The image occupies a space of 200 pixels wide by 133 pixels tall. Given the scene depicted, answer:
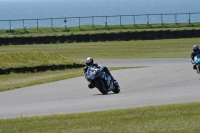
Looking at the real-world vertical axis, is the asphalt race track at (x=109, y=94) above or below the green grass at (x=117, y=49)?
below

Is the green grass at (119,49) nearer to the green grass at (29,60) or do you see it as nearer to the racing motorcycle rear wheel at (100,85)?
the green grass at (29,60)

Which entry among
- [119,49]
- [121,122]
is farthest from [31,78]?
[119,49]

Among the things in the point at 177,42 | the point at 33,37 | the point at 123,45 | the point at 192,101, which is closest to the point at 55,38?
the point at 33,37

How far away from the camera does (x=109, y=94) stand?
20.4m

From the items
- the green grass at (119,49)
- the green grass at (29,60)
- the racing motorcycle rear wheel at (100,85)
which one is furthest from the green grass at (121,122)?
the green grass at (119,49)

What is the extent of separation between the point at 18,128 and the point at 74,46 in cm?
3698

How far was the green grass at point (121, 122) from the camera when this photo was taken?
12.1 m

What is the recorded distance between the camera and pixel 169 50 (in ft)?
142

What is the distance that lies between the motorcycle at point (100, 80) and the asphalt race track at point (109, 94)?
0.24 meters

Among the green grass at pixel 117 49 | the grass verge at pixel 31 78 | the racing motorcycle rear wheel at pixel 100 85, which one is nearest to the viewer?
the racing motorcycle rear wheel at pixel 100 85

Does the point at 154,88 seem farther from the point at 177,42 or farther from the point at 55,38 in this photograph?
the point at 55,38

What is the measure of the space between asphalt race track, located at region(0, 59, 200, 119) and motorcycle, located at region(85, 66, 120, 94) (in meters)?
0.24

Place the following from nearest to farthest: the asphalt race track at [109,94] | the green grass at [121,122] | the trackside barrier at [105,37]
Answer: the green grass at [121,122] → the asphalt race track at [109,94] → the trackside barrier at [105,37]

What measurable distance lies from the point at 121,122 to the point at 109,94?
7.30 meters
